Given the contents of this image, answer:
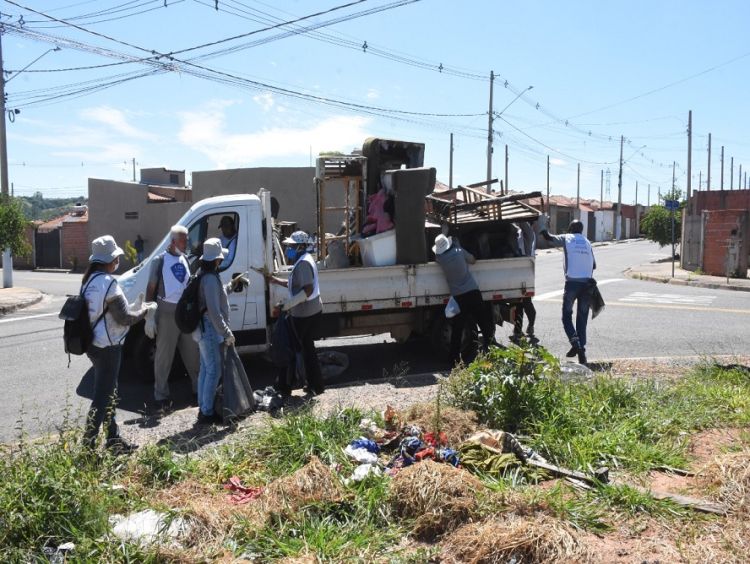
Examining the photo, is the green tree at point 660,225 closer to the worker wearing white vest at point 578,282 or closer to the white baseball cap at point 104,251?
the worker wearing white vest at point 578,282

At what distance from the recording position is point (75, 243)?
123 feet

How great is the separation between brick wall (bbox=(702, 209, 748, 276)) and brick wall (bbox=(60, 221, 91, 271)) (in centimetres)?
2890

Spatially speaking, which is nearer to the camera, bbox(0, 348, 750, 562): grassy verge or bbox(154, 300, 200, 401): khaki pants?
bbox(0, 348, 750, 562): grassy verge

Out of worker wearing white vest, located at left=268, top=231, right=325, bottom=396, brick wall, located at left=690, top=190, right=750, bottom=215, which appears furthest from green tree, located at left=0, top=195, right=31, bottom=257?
brick wall, located at left=690, top=190, right=750, bottom=215

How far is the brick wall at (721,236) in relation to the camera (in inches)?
879

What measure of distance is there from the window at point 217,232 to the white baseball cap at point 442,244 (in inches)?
95.3

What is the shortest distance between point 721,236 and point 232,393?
841 inches

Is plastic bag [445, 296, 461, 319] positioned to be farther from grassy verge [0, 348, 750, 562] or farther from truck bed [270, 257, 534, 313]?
grassy verge [0, 348, 750, 562]

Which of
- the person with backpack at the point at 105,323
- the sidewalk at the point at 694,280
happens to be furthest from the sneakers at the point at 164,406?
the sidewalk at the point at 694,280

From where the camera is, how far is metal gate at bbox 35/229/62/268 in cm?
3853

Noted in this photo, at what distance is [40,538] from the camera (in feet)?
12.2

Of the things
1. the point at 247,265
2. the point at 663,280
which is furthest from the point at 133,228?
the point at 247,265

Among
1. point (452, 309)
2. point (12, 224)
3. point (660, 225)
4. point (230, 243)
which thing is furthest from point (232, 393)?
point (660, 225)

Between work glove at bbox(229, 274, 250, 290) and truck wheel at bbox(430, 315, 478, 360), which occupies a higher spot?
work glove at bbox(229, 274, 250, 290)
